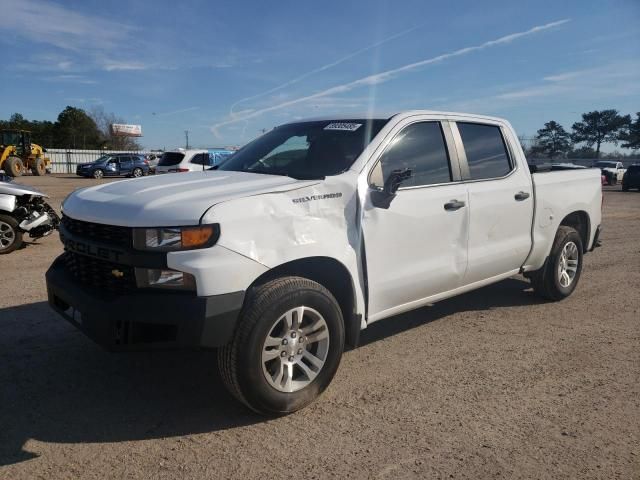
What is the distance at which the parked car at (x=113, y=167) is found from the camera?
115 feet

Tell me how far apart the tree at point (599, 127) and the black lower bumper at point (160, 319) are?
84.5 metres

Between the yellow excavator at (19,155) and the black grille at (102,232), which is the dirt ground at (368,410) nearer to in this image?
the black grille at (102,232)

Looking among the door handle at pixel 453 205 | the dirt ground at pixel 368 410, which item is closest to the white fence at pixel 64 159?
the dirt ground at pixel 368 410

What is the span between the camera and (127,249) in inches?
114

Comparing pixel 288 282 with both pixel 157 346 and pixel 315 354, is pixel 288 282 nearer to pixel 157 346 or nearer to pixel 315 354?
pixel 315 354

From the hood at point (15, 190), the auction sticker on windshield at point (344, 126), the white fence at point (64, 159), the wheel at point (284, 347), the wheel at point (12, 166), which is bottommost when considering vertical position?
the wheel at point (284, 347)

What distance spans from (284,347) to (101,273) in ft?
3.83

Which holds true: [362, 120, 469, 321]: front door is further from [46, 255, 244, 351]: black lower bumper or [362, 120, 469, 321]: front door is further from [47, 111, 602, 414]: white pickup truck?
[46, 255, 244, 351]: black lower bumper

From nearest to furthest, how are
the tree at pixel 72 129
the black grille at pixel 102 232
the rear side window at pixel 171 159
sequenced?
the black grille at pixel 102 232, the rear side window at pixel 171 159, the tree at pixel 72 129

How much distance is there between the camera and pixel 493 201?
4.55m

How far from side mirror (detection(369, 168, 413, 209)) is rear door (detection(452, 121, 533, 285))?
1.07 m

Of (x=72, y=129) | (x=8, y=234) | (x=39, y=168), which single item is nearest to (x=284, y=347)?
(x=8, y=234)

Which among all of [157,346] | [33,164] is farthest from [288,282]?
[33,164]

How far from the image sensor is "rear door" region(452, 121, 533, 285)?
14.5 ft
